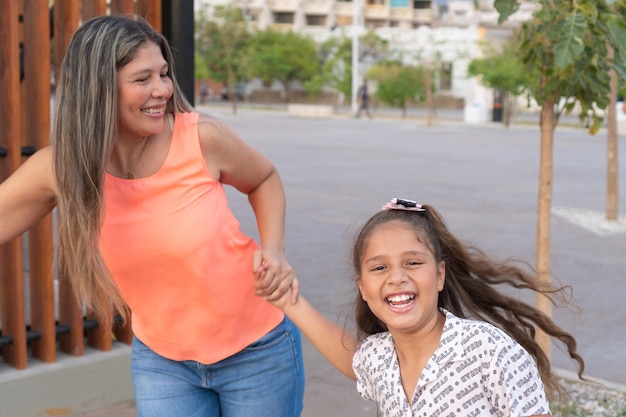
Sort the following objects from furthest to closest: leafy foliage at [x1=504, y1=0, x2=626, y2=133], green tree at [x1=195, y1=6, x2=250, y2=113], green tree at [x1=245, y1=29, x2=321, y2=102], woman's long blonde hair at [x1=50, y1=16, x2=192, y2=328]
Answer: green tree at [x1=245, y1=29, x2=321, y2=102], green tree at [x1=195, y1=6, x2=250, y2=113], leafy foliage at [x1=504, y1=0, x2=626, y2=133], woman's long blonde hair at [x1=50, y1=16, x2=192, y2=328]

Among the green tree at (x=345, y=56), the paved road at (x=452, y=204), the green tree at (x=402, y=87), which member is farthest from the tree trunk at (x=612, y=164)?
the green tree at (x=345, y=56)

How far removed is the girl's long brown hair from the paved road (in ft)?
1.13

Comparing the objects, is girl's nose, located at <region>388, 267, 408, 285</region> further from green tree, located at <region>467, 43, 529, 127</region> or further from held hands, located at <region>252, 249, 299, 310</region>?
green tree, located at <region>467, 43, 529, 127</region>

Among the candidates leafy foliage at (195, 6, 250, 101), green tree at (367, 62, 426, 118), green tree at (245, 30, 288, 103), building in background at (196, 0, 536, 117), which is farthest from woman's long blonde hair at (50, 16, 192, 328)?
building in background at (196, 0, 536, 117)

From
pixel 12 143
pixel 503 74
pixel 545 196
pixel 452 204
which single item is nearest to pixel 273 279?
pixel 12 143

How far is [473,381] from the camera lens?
228 cm

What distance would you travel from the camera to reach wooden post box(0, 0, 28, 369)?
170 inches

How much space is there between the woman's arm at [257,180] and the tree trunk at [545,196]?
2416 millimetres

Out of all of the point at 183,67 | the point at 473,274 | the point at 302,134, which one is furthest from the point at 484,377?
the point at 302,134

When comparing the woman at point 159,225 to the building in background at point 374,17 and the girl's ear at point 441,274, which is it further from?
the building in background at point 374,17

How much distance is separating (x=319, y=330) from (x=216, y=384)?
0.32 metres

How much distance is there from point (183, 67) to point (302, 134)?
20.8 m

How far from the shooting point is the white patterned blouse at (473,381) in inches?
88.5

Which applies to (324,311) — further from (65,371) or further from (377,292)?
(377,292)
